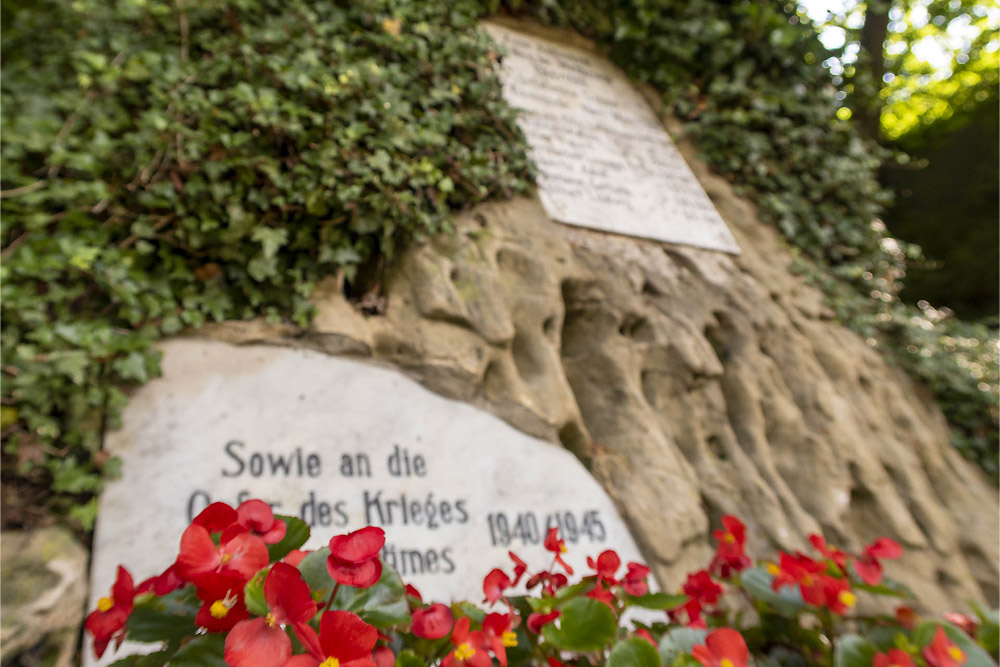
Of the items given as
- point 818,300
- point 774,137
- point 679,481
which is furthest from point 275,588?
point 774,137

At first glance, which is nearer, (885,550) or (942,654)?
(942,654)

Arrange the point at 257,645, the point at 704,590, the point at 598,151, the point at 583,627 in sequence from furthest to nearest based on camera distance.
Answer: the point at 598,151, the point at 704,590, the point at 583,627, the point at 257,645

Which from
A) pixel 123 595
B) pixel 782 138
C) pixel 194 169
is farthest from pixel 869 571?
pixel 782 138

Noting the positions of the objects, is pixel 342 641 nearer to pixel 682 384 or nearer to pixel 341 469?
pixel 341 469

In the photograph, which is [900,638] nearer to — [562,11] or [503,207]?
[503,207]

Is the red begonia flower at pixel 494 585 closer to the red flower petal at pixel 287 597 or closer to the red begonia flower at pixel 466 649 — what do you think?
the red begonia flower at pixel 466 649

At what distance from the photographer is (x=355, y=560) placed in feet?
2.10

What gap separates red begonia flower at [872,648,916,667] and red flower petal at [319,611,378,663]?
0.91 m

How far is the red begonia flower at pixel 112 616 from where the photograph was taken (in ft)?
2.36

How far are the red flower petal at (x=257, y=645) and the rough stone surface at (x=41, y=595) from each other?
1274mm

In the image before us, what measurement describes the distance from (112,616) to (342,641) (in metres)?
0.40

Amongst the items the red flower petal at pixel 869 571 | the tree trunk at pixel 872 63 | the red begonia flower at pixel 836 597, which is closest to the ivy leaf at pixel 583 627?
the red begonia flower at pixel 836 597

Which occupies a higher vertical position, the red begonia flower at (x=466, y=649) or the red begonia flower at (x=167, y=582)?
the red begonia flower at (x=466, y=649)

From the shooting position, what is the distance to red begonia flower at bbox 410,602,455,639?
76 centimetres
